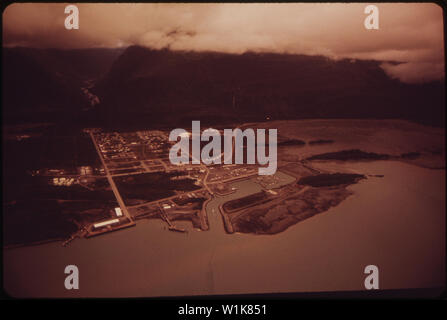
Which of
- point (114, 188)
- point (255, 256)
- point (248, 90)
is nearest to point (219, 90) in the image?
point (248, 90)

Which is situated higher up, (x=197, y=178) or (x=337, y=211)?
(x=197, y=178)

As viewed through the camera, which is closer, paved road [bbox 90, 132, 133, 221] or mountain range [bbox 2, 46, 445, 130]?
paved road [bbox 90, 132, 133, 221]

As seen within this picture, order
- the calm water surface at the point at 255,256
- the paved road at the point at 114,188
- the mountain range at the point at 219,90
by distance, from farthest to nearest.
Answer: the mountain range at the point at 219,90 → the paved road at the point at 114,188 → the calm water surface at the point at 255,256

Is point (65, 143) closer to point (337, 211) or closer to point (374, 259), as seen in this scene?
point (337, 211)

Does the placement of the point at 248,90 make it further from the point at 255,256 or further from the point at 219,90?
the point at 255,256

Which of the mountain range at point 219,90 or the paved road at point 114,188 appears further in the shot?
the mountain range at point 219,90

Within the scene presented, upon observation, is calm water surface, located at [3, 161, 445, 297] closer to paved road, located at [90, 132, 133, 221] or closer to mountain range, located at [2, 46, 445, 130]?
paved road, located at [90, 132, 133, 221]

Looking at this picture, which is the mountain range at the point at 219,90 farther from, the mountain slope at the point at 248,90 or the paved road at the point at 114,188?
the paved road at the point at 114,188

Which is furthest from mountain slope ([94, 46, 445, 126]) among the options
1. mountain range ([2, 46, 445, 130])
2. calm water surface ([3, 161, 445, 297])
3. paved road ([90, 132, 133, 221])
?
calm water surface ([3, 161, 445, 297])

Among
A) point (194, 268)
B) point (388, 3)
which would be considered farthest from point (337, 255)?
point (388, 3)

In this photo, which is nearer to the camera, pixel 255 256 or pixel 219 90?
pixel 255 256

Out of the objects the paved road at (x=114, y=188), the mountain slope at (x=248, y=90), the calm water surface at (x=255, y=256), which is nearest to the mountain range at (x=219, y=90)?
the mountain slope at (x=248, y=90)
